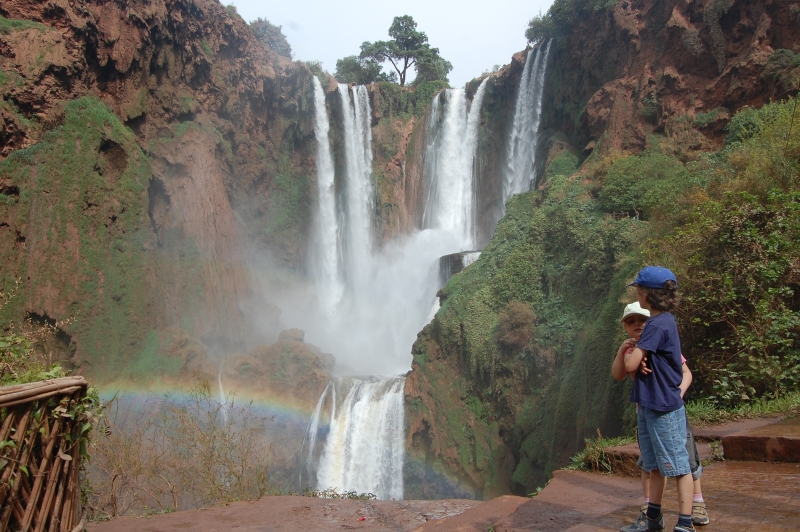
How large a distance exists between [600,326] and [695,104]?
36.0ft

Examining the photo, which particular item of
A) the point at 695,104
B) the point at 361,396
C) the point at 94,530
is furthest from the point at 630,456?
the point at 695,104

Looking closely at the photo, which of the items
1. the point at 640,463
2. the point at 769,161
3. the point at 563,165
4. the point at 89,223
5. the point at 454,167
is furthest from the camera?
the point at 454,167

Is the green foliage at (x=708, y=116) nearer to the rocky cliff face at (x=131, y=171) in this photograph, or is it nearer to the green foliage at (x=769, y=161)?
the green foliage at (x=769, y=161)

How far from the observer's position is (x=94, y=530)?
18.4 feet

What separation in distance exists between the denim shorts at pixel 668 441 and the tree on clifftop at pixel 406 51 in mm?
44641

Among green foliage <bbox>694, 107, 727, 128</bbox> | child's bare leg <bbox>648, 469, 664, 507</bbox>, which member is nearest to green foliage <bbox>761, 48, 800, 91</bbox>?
green foliage <bbox>694, 107, 727, 128</bbox>

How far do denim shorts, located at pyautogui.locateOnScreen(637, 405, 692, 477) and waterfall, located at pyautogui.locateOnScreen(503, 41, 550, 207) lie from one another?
24.7m

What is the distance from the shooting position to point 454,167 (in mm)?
32906

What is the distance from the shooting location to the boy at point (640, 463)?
10.6ft

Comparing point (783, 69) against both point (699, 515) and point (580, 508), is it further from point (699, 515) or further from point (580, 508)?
point (699, 515)

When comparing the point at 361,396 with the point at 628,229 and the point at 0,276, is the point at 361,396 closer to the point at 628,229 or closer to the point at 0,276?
the point at 628,229

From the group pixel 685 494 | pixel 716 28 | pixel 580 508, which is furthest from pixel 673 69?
pixel 685 494

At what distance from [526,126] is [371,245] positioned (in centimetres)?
1170

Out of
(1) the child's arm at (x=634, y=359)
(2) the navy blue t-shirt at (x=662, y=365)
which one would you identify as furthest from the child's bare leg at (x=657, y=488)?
(1) the child's arm at (x=634, y=359)
